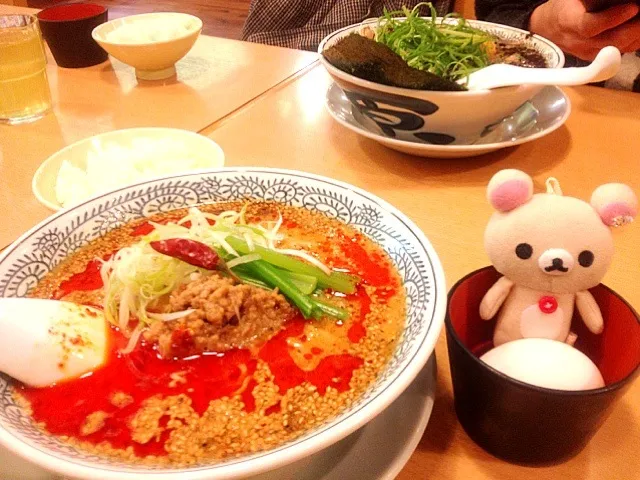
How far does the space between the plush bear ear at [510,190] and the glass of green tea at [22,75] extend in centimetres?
125

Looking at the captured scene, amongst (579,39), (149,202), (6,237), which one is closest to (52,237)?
(149,202)

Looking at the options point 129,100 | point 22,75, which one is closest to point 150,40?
point 129,100

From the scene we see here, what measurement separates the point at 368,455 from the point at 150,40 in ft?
4.65

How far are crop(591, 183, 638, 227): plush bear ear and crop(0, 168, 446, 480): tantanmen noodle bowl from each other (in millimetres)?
184

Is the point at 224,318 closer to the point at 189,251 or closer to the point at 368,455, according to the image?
the point at 189,251

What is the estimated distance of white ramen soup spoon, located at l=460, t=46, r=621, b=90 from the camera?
91 cm

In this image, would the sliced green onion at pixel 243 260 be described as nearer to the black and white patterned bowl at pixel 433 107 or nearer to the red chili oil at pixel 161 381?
the red chili oil at pixel 161 381

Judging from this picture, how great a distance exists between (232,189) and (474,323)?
17.4 inches

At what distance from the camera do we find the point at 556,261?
0.60 m

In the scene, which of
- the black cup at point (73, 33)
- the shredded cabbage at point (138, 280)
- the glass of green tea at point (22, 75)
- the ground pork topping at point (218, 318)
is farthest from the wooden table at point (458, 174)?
the black cup at point (73, 33)

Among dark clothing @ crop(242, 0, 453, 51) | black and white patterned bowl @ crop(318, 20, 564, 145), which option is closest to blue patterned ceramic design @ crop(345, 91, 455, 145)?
black and white patterned bowl @ crop(318, 20, 564, 145)

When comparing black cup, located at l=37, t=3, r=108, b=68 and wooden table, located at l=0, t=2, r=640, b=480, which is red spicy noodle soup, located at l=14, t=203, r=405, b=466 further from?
black cup, located at l=37, t=3, r=108, b=68

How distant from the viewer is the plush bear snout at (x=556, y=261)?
595 mm

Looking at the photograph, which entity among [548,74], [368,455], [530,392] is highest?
[548,74]
